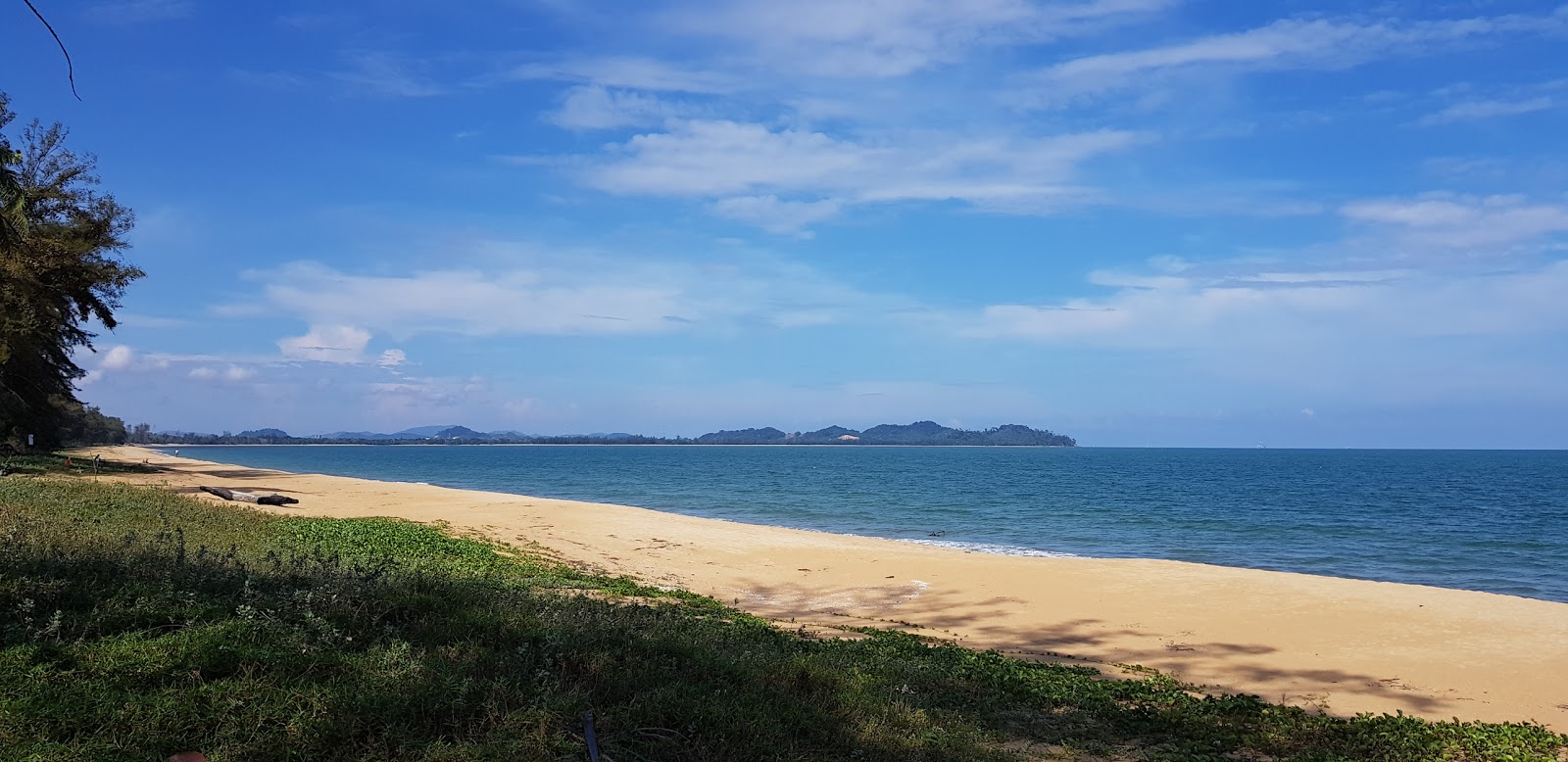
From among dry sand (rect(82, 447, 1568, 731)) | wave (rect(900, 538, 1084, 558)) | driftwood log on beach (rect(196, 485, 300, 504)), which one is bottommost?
wave (rect(900, 538, 1084, 558))

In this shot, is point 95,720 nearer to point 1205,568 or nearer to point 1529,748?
point 1529,748

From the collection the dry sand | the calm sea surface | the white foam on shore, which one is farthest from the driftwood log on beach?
the white foam on shore

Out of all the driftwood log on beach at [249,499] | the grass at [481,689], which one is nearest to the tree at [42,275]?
the driftwood log on beach at [249,499]

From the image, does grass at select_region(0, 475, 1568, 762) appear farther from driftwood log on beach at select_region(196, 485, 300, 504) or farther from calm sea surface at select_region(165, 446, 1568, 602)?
calm sea surface at select_region(165, 446, 1568, 602)

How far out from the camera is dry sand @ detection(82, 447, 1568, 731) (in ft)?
38.2

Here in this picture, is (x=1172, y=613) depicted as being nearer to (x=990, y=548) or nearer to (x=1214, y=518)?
(x=990, y=548)

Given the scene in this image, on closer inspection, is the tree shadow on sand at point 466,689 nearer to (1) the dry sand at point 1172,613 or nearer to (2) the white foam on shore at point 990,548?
(1) the dry sand at point 1172,613

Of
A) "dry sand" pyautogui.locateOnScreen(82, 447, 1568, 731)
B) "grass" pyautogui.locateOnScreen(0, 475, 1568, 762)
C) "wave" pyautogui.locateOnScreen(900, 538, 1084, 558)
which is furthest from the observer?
"wave" pyautogui.locateOnScreen(900, 538, 1084, 558)

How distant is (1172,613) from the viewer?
Answer: 54.1 feet

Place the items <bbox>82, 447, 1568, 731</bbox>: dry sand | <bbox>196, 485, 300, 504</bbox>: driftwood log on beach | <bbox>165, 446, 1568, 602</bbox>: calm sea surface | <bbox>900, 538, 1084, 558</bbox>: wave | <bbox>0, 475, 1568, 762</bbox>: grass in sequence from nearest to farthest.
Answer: <bbox>0, 475, 1568, 762</bbox>: grass, <bbox>82, 447, 1568, 731</bbox>: dry sand, <bbox>196, 485, 300, 504</bbox>: driftwood log on beach, <bbox>165, 446, 1568, 602</bbox>: calm sea surface, <bbox>900, 538, 1084, 558</bbox>: wave

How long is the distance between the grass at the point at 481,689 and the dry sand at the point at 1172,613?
2.70 metres

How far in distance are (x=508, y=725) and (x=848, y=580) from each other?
14754 millimetres

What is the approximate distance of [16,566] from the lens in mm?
7402

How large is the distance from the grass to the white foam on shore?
1835cm
